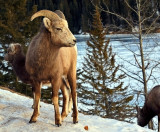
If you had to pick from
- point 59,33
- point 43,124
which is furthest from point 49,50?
point 43,124

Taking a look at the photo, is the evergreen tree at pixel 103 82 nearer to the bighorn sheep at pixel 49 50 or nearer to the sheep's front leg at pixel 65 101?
the sheep's front leg at pixel 65 101

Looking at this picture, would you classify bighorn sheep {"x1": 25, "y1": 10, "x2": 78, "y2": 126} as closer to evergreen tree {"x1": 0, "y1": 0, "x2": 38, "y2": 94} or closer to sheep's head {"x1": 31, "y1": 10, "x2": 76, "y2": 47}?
sheep's head {"x1": 31, "y1": 10, "x2": 76, "y2": 47}

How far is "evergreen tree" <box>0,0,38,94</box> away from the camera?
60.5ft

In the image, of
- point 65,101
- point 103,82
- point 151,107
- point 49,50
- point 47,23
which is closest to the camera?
point 47,23

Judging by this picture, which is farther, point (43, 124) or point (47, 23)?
point (43, 124)

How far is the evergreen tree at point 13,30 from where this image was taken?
1844cm

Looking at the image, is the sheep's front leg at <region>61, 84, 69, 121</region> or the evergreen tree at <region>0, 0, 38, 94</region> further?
the evergreen tree at <region>0, 0, 38, 94</region>

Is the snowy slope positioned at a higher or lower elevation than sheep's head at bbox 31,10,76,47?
lower

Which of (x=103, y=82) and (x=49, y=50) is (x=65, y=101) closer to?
(x=49, y=50)

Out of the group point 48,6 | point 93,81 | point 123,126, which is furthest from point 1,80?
point 48,6

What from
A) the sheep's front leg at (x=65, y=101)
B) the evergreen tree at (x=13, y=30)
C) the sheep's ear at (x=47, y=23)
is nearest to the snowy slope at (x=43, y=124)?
the sheep's front leg at (x=65, y=101)

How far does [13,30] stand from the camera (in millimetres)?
19016

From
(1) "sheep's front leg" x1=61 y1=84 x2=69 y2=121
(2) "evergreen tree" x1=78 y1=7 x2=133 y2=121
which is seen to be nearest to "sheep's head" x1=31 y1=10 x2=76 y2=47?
(1) "sheep's front leg" x1=61 y1=84 x2=69 y2=121

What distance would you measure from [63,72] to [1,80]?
43.5ft
